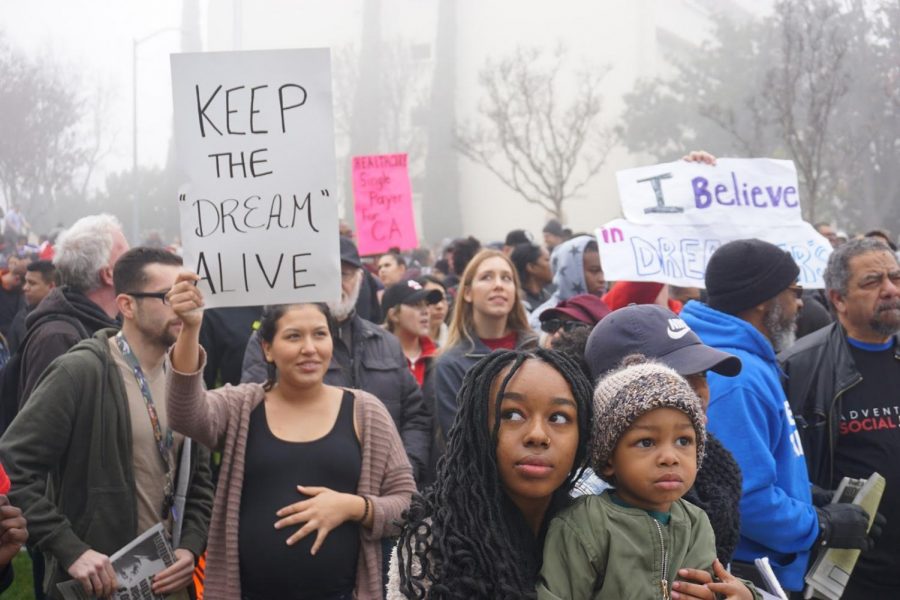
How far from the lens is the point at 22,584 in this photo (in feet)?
23.9

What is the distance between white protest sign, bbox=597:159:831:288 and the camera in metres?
5.71

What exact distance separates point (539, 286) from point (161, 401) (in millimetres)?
4796

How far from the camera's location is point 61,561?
→ 3.87m

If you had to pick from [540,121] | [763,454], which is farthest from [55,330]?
[540,121]

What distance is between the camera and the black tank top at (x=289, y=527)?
3717 millimetres

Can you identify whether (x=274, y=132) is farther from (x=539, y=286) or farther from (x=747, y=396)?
(x=539, y=286)

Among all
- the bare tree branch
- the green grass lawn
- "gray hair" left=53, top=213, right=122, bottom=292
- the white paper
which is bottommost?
the green grass lawn

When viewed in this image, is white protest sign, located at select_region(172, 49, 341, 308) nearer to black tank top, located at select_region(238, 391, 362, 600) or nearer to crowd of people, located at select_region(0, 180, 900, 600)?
crowd of people, located at select_region(0, 180, 900, 600)

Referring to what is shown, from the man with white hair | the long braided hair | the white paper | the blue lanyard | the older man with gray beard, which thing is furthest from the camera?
the older man with gray beard

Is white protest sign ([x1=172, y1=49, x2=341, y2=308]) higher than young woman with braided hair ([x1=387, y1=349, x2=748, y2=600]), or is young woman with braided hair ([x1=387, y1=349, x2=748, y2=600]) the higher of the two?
white protest sign ([x1=172, y1=49, x2=341, y2=308])

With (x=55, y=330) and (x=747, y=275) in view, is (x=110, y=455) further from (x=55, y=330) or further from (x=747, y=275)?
(x=747, y=275)

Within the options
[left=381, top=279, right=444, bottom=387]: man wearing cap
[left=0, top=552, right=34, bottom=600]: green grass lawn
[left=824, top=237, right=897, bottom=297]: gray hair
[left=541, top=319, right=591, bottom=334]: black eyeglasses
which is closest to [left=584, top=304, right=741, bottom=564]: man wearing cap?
[left=541, top=319, right=591, bottom=334]: black eyeglasses

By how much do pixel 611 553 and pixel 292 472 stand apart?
5.73 ft

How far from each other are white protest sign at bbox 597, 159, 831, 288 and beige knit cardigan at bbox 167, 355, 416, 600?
2.08 m
